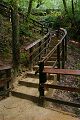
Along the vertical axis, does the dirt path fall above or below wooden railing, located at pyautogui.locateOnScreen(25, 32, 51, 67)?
below

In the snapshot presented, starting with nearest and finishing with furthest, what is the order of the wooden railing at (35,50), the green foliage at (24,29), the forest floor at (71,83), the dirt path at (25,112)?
the dirt path at (25,112) → the forest floor at (71,83) → the wooden railing at (35,50) → the green foliage at (24,29)

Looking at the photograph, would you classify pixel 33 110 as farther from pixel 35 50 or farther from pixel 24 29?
pixel 24 29

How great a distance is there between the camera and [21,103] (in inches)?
249

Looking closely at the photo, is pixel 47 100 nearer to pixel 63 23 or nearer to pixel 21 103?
pixel 21 103

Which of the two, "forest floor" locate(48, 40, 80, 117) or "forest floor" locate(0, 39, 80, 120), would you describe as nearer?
"forest floor" locate(0, 39, 80, 120)

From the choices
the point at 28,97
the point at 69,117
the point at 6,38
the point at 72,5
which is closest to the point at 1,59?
the point at 6,38

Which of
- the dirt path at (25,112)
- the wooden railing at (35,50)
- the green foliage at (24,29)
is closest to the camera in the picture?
the dirt path at (25,112)

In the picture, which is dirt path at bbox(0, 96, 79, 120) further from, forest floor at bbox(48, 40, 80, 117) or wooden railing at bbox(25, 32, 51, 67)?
wooden railing at bbox(25, 32, 51, 67)

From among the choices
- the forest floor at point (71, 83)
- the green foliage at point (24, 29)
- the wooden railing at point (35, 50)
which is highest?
the green foliage at point (24, 29)

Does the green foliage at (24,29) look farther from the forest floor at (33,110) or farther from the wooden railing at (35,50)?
the forest floor at (33,110)

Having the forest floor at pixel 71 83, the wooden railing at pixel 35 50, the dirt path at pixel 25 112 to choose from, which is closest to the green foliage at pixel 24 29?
the forest floor at pixel 71 83

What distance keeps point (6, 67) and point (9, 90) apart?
76 cm

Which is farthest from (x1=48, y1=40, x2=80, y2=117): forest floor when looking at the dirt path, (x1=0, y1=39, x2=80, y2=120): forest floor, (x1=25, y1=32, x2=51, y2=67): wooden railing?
(x1=25, y1=32, x2=51, y2=67): wooden railing

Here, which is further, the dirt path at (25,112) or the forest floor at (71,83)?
the forest floor at (71,83)
